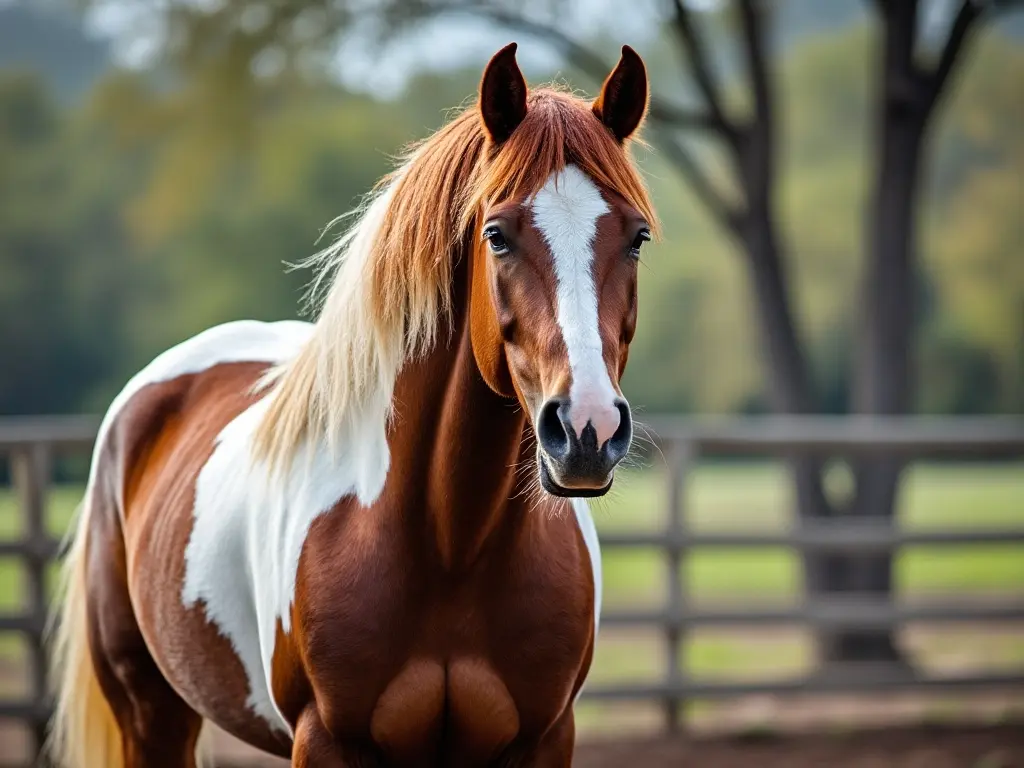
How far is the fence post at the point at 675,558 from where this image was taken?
5.24 metres

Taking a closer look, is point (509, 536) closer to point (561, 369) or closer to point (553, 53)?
point (561, 369)

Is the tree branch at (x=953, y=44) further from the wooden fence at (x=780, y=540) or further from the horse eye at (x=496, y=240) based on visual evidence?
the horse eye at (x=496, y=240)

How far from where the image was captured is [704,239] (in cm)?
2625

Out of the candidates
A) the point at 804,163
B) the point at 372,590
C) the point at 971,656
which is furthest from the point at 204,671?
the point at 804,163

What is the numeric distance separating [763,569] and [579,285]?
1367 cm

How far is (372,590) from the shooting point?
1934 mm

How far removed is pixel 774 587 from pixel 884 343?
6488 mm

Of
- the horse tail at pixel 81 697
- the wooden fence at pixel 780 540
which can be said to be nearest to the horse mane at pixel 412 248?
the horse tail at pixel 81 697

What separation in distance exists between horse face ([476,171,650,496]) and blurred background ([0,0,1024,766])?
305 mm

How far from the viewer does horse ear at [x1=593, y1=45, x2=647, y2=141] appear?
1890mm

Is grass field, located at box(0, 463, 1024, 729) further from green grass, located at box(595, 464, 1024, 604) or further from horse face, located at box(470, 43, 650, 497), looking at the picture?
horse face, located at box(470, 43, 650, 497)

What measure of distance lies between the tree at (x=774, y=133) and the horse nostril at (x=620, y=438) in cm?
462

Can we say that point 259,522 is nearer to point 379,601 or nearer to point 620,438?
point 379,601

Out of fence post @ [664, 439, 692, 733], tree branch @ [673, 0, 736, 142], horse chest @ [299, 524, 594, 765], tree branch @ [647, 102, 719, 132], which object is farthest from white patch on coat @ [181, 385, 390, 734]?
tree branch @ [673, 0, 736, 142]
